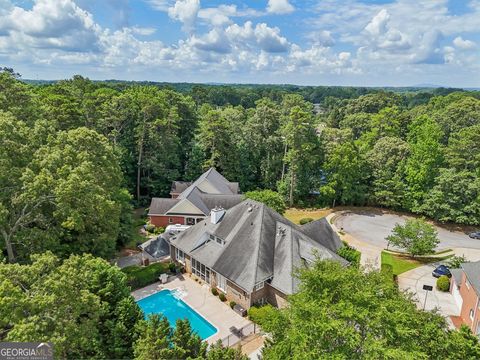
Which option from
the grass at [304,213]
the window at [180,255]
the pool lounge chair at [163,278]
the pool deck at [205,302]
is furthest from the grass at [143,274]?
the grass at [304,213]

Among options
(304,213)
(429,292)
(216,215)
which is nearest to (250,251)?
(216,215)

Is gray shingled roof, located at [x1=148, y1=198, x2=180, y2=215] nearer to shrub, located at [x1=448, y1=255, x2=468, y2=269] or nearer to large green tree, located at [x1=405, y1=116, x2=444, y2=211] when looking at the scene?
shrub, located at [x1=448, y1=255, x2=468, y2=269]

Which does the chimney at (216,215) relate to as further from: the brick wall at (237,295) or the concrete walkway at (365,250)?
the concrete walkway at (365,250)

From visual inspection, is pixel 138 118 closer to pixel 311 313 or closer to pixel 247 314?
pixel 247 314

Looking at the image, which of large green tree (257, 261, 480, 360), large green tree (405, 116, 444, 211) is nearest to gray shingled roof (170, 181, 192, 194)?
large green tree (405, 116, 444, 211)

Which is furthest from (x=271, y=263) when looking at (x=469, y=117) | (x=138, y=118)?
(x=469, y=117)

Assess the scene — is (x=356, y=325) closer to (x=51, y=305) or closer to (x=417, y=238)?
(x=51, y=305)

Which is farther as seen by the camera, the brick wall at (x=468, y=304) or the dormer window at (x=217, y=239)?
the dormer window at (x=217, y=239)
